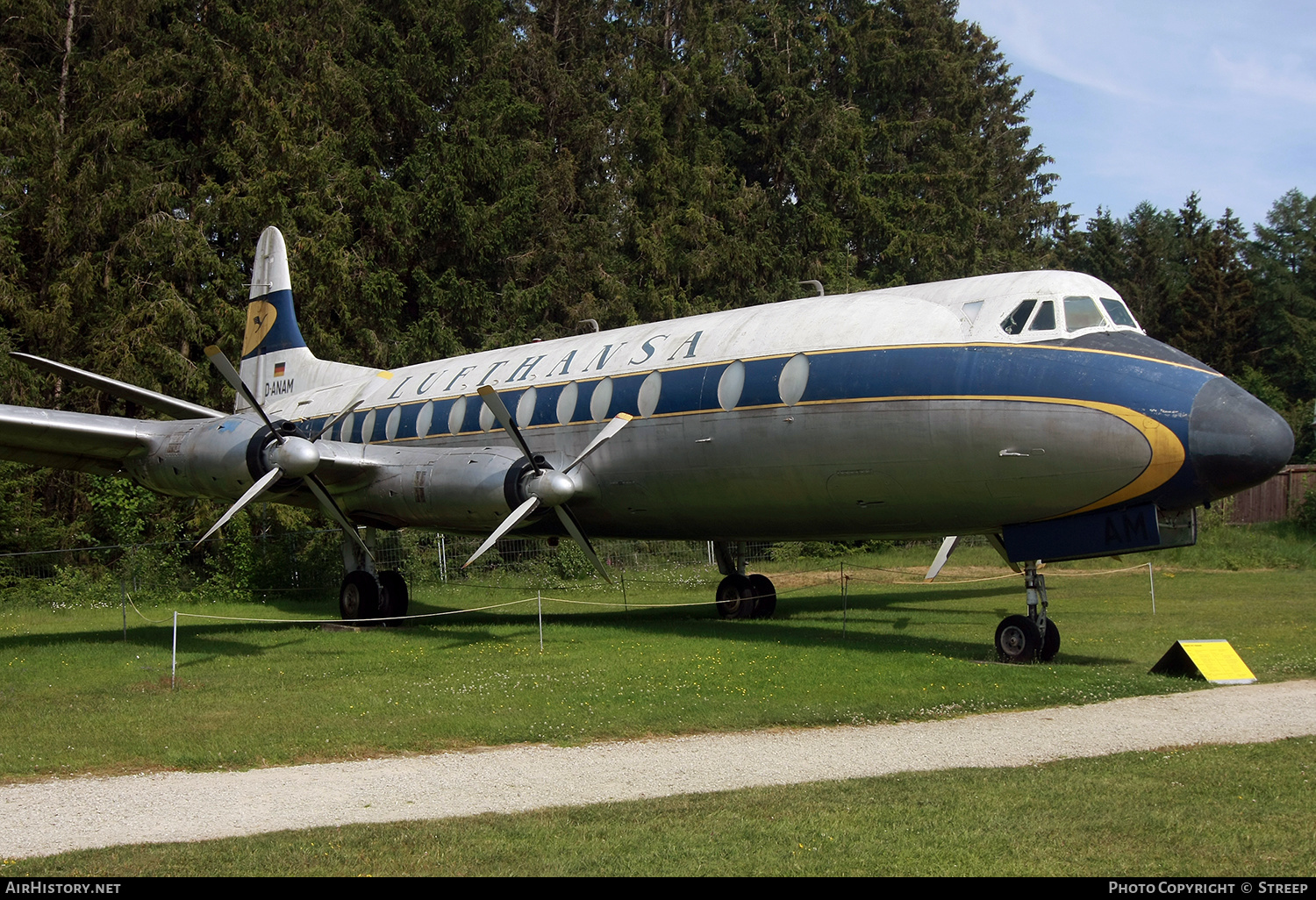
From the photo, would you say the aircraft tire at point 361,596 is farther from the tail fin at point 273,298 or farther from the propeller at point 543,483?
the tail fin at point 273,298

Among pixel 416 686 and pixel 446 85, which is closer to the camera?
pixel 416 686

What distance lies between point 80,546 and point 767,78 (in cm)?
3155

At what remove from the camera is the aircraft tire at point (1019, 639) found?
40.6ft

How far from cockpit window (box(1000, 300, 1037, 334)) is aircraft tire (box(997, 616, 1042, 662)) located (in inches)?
124

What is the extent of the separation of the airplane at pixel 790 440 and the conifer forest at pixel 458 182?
966 cm

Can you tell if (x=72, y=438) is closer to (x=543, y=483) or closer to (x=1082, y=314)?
(x=543, y=483)

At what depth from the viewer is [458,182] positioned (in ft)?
112

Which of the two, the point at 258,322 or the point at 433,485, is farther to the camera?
the point at 258,322

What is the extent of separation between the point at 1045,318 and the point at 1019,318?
266mm

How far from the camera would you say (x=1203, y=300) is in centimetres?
5684

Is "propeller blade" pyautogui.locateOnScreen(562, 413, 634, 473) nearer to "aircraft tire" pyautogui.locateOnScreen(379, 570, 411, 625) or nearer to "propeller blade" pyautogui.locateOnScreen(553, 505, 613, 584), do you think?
"propeller blade" pyautogui.locateOnScreen(553, 505, 613, 584)

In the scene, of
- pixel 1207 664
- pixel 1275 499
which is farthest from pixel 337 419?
pixel 1275 499
